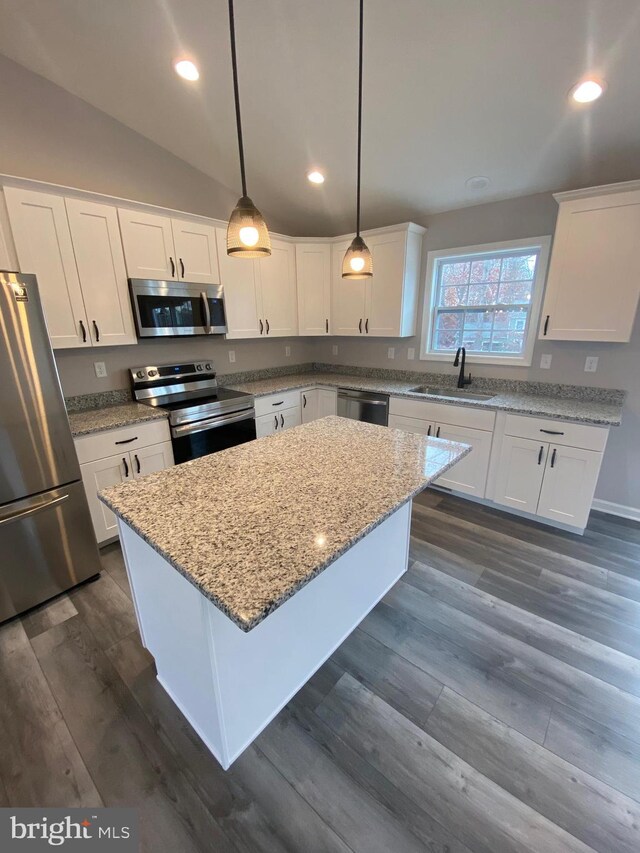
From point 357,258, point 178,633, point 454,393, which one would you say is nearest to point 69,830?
point 178,633

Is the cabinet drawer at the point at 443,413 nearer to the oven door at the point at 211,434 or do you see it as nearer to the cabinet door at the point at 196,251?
the oven door at the point at 211,434

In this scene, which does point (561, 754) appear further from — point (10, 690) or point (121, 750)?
point (10, 690)

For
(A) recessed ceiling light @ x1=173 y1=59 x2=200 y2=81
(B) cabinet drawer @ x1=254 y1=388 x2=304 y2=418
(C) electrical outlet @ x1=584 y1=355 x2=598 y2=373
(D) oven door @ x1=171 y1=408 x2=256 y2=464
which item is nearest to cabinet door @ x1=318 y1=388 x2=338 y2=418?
(B) cabinet drawer @ x1=254 y1=388 x2=304 y2=418

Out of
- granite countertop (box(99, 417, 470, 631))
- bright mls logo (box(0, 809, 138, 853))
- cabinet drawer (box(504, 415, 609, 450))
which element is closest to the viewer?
granite countertop (box(99, 417, 470, 631))

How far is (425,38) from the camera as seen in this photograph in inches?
69.2

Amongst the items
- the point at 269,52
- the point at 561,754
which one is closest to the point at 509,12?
the point at 269,52

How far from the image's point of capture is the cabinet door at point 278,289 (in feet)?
11.4

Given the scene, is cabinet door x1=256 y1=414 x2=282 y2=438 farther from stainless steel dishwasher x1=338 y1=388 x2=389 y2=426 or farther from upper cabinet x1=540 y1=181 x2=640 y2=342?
upper cabinet x1=540 y1=181 x2=640 y2=342

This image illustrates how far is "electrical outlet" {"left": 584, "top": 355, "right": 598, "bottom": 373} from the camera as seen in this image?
274cm

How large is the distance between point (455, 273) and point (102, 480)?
11.3 feet

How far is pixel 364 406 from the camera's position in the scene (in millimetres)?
3508

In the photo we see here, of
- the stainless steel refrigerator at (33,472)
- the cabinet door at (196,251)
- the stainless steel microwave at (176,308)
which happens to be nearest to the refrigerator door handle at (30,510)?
the stainless steel refrigerator at (33,472)

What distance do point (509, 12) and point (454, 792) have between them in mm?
3193

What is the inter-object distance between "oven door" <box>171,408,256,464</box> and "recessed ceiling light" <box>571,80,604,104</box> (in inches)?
114
